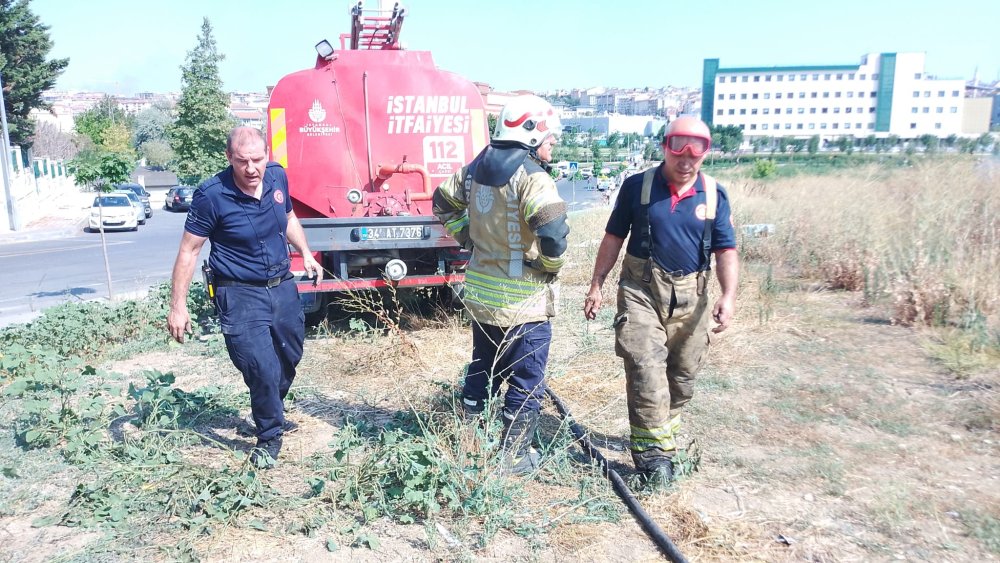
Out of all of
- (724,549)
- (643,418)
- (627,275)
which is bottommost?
(724,549)

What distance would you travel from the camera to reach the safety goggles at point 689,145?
333cm

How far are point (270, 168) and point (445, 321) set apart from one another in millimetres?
3031

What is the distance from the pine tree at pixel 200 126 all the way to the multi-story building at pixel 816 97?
74.1 metres

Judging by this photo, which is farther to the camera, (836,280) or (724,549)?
(836,280)

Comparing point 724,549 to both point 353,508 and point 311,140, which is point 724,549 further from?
point 311,140

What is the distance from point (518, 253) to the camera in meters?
3.59

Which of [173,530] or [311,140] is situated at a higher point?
[311,140]

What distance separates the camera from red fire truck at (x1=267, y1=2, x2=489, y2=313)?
6.36 meters

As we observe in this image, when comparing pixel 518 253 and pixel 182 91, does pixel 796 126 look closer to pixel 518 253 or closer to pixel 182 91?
pixel 182 91

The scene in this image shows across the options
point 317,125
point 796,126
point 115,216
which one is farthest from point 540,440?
point 796,126

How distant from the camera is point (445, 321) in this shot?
676cm

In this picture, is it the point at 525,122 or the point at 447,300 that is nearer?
A: the point at 525,122

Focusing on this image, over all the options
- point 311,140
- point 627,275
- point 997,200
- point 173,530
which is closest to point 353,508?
point 173,530

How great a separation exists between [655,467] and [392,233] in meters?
3.36
